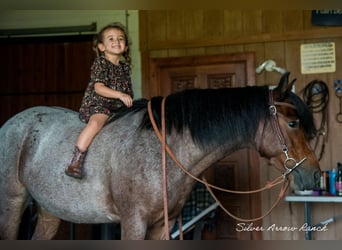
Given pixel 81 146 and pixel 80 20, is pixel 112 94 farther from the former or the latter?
pixel 80 20

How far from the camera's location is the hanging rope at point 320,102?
4055 mm

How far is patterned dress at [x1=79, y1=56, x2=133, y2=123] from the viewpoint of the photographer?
280cm

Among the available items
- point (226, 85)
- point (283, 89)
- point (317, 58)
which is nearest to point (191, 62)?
point (226, 85)

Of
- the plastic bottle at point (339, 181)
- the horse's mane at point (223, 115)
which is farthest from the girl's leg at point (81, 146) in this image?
the plastic bottle at point (339, 181)

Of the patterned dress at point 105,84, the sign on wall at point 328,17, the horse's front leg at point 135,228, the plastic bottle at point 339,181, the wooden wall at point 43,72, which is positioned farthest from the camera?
the wooden wall at point 43,72

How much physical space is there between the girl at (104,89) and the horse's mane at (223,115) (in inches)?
12.1

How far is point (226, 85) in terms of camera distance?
4.31 m

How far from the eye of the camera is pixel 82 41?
4.72 meters

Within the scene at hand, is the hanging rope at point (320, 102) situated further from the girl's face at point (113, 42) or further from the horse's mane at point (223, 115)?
the girl's face at point (113, 42)

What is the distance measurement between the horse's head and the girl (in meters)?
0.76

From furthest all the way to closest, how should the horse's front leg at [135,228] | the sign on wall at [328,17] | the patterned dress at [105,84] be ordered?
the sign on wall at [328,17], the patterned dress at [105,84], the horse's front leg at [135,228]

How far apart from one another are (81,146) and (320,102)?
2183 mm

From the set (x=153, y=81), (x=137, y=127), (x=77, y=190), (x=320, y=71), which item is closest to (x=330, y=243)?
(x=137, y=127)

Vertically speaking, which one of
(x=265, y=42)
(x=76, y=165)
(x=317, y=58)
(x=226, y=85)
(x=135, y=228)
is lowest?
(x=135, y=228)
